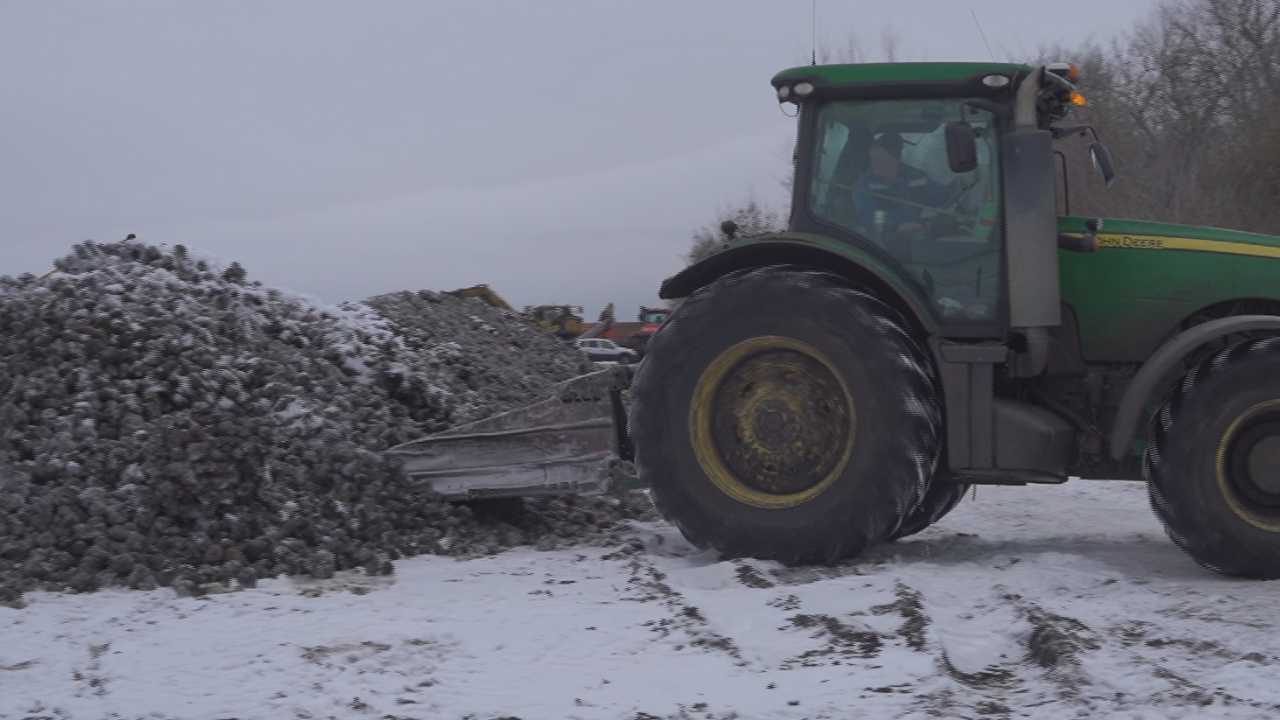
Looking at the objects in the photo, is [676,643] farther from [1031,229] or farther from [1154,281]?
[1154,281]

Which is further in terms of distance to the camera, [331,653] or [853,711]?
[331,653]

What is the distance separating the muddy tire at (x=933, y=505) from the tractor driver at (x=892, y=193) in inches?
51.5

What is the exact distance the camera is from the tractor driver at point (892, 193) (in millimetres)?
6352

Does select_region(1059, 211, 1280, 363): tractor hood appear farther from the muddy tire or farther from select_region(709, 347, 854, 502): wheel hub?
select_region(709, 347, 854, 502): wheel hub

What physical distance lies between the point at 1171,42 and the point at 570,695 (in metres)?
25.2

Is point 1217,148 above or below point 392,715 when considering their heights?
above

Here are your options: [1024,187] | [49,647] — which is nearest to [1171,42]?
[1024,187]

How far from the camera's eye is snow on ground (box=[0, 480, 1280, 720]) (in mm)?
4234

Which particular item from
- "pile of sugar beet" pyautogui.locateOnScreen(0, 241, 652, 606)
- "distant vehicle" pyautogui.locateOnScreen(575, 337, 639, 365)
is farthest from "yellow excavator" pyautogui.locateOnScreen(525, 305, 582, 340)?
"pile of sugar beet" pyautogui.locateOnScreen(0, 241, 652, 606)

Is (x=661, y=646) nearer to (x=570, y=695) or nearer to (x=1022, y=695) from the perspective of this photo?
(x=570, y=695)

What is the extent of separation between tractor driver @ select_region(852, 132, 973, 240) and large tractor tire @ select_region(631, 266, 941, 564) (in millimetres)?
408

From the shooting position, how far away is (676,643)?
16.3 ft

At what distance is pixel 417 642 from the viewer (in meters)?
4.99

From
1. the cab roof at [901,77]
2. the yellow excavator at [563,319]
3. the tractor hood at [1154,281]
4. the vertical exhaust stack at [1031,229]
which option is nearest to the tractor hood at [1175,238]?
the tractor hood at [1154,281]
